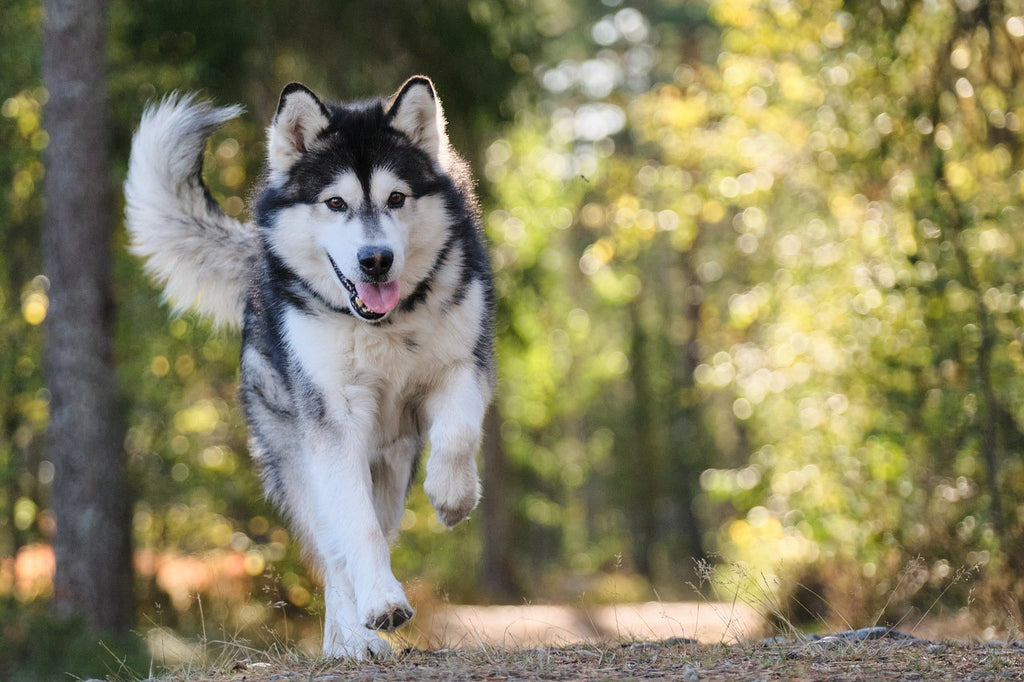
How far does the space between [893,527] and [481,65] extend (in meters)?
6.46

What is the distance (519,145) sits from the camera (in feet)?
61.1

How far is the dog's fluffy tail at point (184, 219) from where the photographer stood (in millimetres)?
6137

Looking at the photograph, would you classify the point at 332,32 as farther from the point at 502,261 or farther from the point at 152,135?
the point at 152,135

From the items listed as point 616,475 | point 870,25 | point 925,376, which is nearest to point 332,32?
point 870,25

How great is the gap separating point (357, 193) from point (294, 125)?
491 millimetres

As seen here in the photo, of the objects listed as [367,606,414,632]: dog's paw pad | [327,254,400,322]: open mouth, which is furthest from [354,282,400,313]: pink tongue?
[367,606,414,632]: dog's paw pad

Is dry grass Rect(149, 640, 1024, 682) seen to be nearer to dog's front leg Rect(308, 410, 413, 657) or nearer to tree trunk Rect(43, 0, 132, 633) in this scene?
dog's front leg Rect(308, 410, 413, 657)

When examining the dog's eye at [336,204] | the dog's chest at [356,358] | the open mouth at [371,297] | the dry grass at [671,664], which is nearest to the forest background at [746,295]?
the dry grass at [671,664]

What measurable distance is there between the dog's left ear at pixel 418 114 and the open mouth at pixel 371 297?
2.40ft

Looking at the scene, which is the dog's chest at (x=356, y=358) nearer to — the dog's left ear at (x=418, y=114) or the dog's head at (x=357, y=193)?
the dog's head at (x=357, y=193)

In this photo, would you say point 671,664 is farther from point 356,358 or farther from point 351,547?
point 356,358

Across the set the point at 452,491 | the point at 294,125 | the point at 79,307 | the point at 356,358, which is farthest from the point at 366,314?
the point at 79,307

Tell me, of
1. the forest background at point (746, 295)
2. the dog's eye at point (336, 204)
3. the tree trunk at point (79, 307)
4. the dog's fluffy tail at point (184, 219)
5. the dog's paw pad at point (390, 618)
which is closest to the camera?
the dog's paw pad at point (390, 618)

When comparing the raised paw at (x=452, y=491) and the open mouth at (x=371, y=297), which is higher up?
the open mouth at (x=371, y=297)
